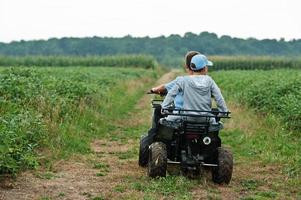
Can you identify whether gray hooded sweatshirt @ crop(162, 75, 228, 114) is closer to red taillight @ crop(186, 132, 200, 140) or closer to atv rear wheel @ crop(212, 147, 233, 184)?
red taillight @ crop(186, 132, 200, 140)

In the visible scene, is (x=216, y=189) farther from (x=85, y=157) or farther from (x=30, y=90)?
(x=30, y=90)

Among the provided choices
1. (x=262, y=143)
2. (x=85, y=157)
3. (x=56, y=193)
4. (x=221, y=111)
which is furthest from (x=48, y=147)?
(x=262, y=143)

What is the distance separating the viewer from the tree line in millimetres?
124312

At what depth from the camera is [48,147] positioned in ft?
31.8

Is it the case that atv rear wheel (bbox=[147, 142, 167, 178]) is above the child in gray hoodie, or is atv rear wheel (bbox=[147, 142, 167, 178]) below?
below

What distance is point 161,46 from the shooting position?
144 m

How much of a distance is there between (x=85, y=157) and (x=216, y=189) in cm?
309

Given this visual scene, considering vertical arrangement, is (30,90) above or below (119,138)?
above

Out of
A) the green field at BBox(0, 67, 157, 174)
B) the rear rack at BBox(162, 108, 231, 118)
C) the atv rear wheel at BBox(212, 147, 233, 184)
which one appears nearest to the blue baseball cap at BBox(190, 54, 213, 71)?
the rear rack at BBox(162, 108, 231, 118)

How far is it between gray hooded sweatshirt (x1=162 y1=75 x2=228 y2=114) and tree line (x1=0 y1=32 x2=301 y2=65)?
111 metres

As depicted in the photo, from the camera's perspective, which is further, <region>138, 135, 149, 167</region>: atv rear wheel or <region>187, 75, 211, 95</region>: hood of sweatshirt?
<region>138, 135, 149, 167</region>: atv rear wheel

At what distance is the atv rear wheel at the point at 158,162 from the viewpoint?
7.83 metres

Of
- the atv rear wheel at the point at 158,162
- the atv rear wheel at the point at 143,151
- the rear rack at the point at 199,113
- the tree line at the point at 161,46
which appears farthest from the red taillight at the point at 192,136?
the tree line at the point at 161,46

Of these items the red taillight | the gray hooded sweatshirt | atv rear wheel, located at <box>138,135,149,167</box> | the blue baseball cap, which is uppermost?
the blue baseball cap
